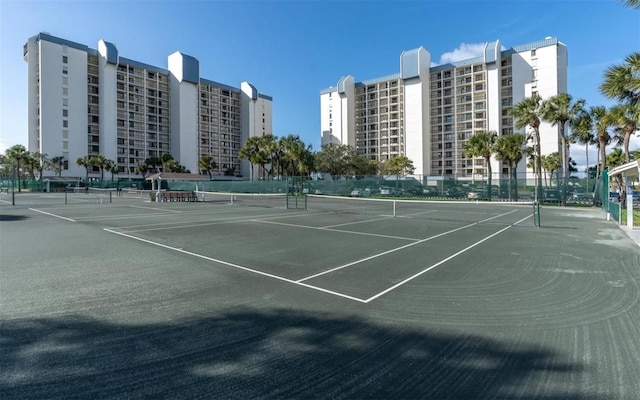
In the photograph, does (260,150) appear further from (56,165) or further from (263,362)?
(263,362)

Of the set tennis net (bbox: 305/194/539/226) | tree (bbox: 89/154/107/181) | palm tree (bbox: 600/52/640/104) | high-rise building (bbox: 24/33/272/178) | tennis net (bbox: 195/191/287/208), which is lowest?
tennis net (bbox: 305/194/539/226)

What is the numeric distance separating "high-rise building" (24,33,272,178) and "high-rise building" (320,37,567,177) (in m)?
38.8

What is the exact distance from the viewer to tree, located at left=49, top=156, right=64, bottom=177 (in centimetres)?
8888

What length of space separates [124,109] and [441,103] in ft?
318

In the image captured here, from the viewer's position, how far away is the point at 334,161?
82875mm

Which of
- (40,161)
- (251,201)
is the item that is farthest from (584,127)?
→ (40,161)

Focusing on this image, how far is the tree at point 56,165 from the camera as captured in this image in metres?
88.9

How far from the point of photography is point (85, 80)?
97.8 m

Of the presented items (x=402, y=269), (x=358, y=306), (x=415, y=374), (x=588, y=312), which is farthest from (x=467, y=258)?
(x=415, y=374)

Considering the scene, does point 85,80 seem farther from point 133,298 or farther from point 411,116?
point 133,298

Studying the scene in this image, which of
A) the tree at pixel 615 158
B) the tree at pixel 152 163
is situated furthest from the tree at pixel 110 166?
the tree at pixel 615 158

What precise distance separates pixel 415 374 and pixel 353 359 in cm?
65

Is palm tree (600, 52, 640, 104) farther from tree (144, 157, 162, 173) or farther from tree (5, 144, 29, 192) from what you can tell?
tree (144, 157, 162, 173)

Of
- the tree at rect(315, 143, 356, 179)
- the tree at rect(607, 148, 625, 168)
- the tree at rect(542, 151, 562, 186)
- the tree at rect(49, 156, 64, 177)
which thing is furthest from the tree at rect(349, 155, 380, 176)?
the tree at rect(49, 156, 64, 177)
